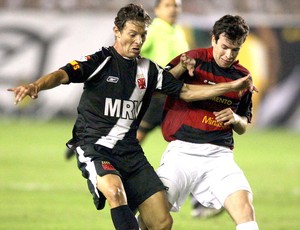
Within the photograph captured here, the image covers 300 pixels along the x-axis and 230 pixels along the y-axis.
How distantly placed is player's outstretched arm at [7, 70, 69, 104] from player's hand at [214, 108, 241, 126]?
1.37m

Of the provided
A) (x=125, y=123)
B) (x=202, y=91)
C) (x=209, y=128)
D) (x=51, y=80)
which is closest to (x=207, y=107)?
(x=209, y=128)

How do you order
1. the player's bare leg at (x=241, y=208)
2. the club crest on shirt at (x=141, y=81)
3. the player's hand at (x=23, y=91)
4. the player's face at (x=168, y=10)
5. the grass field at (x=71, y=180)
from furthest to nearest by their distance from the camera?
1. the player's face at (x=168, y=10)
2. the grass field at (x=71, y=180)
3. the club crest on shirt at (x=141, y=81)
4. the player's bare leg at (x=241, y=208)
5. the player's hand at (x=23, y=91)

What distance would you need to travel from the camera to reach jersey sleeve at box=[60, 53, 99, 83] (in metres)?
7.67

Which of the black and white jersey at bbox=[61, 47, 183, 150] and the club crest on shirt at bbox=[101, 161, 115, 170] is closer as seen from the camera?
the club crest on shirt at bbox=[101, 161, 115, 170]

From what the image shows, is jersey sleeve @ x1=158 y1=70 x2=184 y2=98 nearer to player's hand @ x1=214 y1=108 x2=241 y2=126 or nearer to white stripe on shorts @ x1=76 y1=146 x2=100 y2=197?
player's hand @ x1=214 y1=108 x2=241 y2=126

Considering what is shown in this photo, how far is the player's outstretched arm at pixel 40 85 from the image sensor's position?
7121mm

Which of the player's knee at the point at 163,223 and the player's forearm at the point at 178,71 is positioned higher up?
the player's forearm at the point at 178,71

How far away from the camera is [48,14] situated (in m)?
22.8

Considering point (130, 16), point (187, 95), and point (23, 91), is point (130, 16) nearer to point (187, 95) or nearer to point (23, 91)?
point (187, 95)

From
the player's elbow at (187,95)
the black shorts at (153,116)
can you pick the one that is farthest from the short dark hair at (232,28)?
the black shorts at (153,116)

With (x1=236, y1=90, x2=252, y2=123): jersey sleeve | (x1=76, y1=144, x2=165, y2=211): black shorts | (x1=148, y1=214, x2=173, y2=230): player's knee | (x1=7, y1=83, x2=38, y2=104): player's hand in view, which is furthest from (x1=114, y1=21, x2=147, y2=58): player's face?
(x1=148, y1=214, x2=173, y2=230): player's knee

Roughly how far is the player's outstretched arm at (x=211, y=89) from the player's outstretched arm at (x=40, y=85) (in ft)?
3.69

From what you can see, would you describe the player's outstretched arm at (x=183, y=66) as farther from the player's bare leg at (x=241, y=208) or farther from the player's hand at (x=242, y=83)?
the player's bare leg at (x=241, y=208)

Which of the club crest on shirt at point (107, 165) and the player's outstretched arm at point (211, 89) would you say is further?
the player's outstretched arm at point (211, 89)
